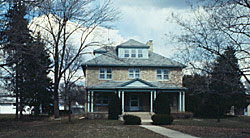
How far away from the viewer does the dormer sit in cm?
3428

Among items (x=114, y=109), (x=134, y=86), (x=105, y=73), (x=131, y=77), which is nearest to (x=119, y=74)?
(x=131, y=77)

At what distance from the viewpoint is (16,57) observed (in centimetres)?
1437

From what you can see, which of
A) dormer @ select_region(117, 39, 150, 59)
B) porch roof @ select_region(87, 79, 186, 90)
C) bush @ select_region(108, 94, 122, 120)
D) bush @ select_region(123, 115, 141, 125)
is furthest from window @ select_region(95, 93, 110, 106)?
bush @ select_region(123, 115, 141, 125)


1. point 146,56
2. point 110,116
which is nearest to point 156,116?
point 110,116

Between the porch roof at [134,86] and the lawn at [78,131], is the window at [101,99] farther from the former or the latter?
the lawn at [78,131]

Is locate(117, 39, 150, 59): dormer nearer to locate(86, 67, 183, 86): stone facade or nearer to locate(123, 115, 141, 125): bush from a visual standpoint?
locate(86, 67, 183, 86): stone facade

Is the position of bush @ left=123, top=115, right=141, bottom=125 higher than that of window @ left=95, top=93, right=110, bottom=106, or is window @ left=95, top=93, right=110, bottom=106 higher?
window @ left=95, top=93, right=110, bottom=106

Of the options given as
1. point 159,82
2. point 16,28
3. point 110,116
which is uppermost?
point 16,28

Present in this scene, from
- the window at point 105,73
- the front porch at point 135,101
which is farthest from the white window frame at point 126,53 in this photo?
the front porch at point 135,101

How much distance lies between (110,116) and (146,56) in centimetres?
973

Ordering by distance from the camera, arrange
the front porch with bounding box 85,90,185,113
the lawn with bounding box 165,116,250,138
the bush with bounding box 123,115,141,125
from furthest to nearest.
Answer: the front porch with bounding box 85,90,185,113, the bush with bounding box 123,115,141,125, the lawn with bounding box 165,116,250,138

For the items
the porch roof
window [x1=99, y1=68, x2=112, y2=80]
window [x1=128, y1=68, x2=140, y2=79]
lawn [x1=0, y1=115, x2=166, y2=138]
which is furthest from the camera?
window [x1=128, y1=68, x2=140, y2=79]

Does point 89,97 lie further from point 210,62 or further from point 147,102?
point 210,62

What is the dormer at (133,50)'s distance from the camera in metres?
34.3
